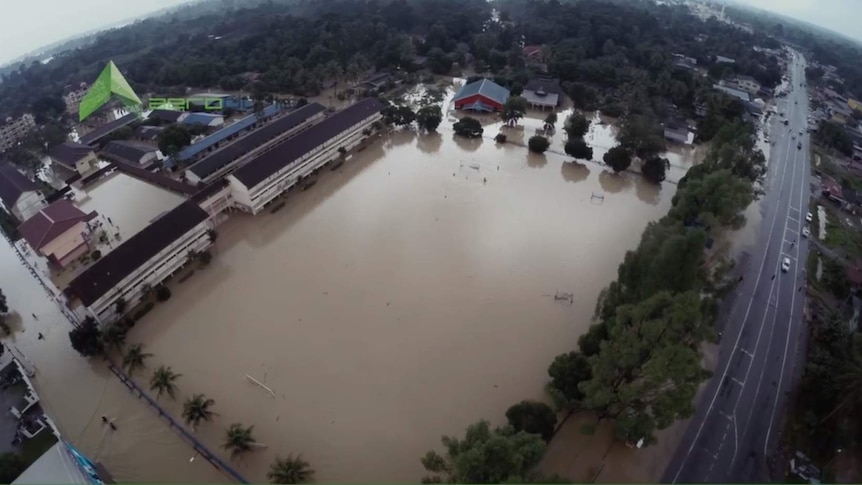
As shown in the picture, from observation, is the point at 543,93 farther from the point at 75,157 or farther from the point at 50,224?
the point at 75,157

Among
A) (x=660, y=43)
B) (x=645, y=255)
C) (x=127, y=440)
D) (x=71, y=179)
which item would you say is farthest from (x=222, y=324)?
(x=660, y=43)

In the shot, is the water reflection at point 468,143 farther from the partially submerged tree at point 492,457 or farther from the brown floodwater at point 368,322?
the partially submerged tree at point 492,457

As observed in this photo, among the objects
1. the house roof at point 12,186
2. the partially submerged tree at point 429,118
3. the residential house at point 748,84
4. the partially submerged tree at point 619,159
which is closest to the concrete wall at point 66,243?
the house roof at point 12,186

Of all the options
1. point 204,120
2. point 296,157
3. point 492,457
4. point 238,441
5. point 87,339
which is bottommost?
point 204,120

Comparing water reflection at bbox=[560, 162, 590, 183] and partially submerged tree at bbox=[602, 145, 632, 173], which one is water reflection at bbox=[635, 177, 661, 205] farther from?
water reflection at bbox=[560, 162, 590, 183]

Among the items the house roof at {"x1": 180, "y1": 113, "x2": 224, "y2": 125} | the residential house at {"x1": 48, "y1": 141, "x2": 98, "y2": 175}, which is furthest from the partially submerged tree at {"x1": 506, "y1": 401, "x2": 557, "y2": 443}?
the house roof at {"x1": 180, "y1": 113, "x2": 224, "y2": 125}

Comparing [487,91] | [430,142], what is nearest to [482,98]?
[487,91]

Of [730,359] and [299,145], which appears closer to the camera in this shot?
[730,359]

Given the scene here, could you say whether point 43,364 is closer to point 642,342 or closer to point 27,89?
point 642,342
